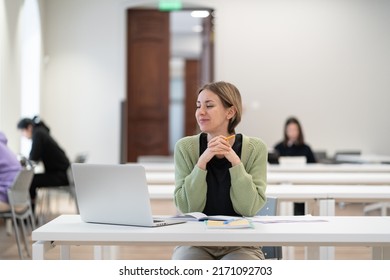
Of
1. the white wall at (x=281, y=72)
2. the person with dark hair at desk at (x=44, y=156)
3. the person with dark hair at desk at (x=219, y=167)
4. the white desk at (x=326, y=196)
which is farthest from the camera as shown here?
the white wall at (x=281, y=72)

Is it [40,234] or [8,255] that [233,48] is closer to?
[8,255]

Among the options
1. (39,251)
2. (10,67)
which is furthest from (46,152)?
(39,251)

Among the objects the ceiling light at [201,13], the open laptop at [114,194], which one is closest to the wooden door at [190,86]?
the ceiling light at [201,13]

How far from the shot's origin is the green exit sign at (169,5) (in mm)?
10297

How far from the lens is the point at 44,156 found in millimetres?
7930

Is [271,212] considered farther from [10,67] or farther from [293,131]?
[10,67]

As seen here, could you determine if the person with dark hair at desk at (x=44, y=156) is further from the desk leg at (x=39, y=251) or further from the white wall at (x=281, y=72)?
the desk leg at (x=39, y=251)

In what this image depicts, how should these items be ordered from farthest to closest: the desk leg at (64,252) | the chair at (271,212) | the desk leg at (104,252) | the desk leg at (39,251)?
1. the desk leg at (104,252)
2. the chair at (271,212)
3. the desk leg at (64,252)
4. the desk leg at (39,251)

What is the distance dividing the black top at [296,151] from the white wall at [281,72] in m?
2.53

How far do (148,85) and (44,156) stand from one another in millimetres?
3731
